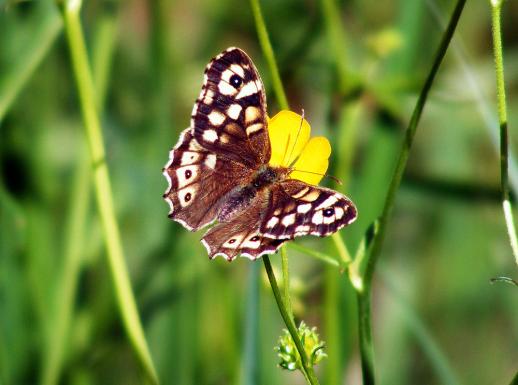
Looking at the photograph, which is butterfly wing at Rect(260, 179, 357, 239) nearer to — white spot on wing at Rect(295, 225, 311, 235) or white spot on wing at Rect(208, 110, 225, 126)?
white spot on wing at Rect(295, 225, 311, 235)

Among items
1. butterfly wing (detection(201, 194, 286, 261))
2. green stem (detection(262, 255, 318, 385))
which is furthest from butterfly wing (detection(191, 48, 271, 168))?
green stem (detection(262, 255, 318, 385))

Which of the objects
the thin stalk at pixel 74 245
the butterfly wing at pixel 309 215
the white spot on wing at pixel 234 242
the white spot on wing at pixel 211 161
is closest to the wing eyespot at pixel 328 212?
the butterfly wing at pixel 309 215

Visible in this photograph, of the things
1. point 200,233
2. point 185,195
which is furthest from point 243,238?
point 200,233

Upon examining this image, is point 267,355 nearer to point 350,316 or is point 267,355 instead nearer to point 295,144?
point 350,316

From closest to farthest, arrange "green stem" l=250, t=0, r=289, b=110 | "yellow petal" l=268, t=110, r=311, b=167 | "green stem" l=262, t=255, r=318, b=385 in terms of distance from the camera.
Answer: "green stem" l=262, t=255, r=318, b=385 < "green stem" l=250, t=0, r=289, b=110 < "yellow petal" l=268, t=110, r=311, b=167

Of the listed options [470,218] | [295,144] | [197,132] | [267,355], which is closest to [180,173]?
[197,132]
